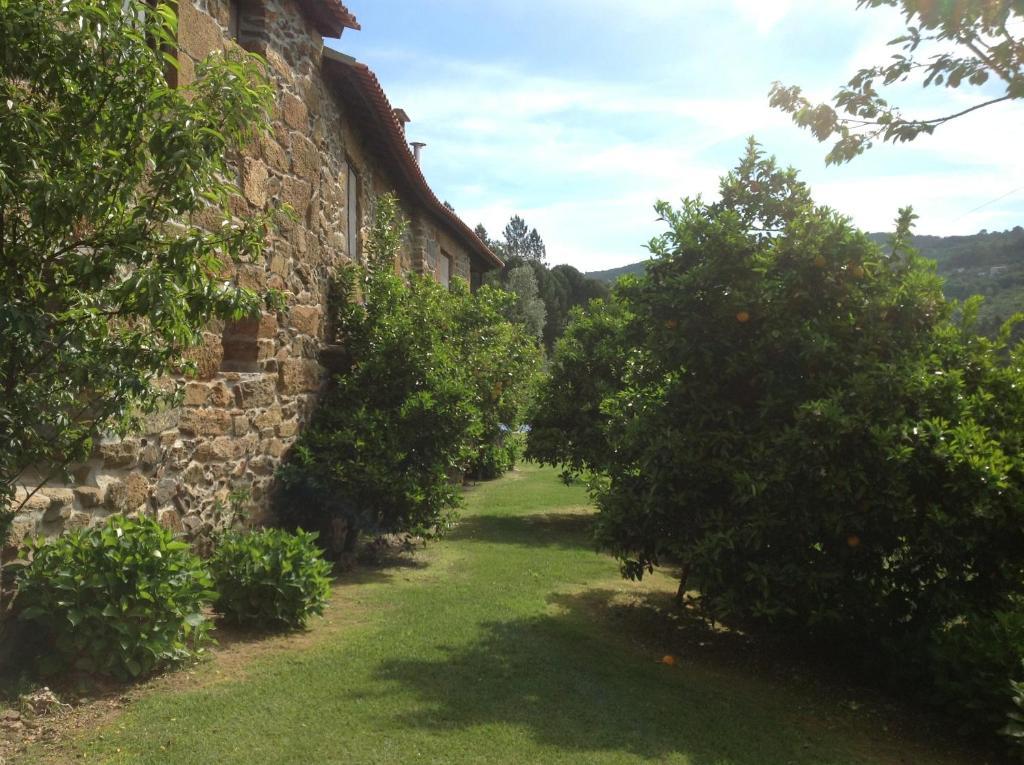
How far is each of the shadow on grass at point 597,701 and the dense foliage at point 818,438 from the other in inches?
24.7

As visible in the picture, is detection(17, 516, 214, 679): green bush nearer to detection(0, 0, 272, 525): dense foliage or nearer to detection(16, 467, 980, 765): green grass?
detection(16, 467, 980, 765): green grass

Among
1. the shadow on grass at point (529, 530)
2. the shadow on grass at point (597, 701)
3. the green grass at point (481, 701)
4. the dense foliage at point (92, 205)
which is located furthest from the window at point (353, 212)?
the dense foliage at point (92, 205)

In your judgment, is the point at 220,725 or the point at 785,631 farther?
the point at 785,631

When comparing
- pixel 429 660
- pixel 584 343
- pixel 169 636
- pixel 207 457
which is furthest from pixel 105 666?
pixel 584 343

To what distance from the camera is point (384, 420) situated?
779cm

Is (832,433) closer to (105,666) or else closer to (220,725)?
(220,725)

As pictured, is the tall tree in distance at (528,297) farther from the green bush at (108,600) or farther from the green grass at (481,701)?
the green bush at (108,600)

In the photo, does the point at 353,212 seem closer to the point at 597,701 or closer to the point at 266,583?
the point at 266,583

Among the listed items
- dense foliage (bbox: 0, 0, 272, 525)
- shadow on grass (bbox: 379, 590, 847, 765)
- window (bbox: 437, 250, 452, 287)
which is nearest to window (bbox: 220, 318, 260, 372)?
shadow on grass (bbox: 379, 590, 847, 765)

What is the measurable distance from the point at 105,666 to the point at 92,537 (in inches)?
26.5

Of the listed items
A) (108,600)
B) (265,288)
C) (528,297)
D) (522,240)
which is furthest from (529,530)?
(522,240)

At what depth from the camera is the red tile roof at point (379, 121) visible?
845 centimetres

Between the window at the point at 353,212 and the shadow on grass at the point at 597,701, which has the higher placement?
the window at the point at 353,212

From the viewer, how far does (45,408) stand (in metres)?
3.49
